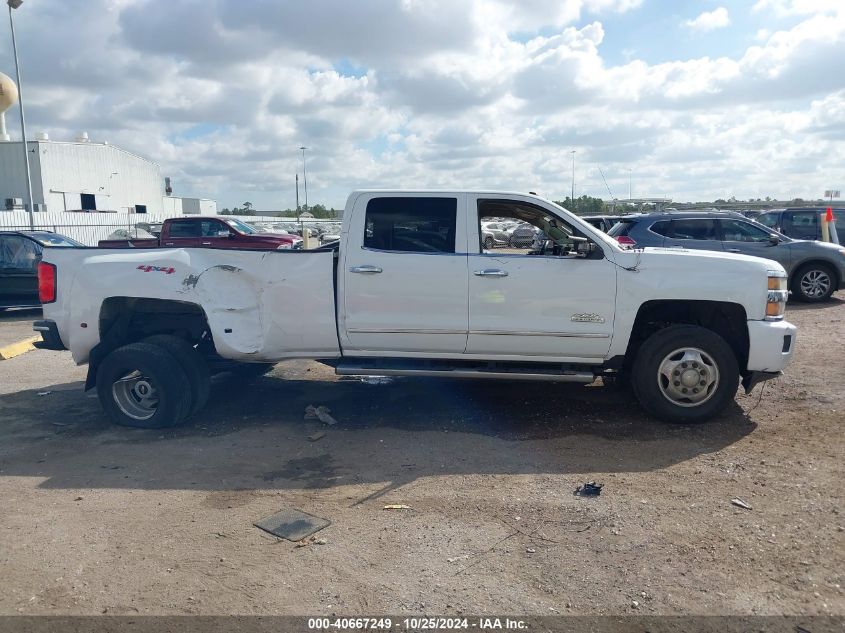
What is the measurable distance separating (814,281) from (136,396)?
12.4 meters

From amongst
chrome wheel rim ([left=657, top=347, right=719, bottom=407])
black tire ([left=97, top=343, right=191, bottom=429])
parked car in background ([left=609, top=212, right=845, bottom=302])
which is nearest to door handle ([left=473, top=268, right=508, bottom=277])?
chrome wheel rim ([left=657, top=347, right=719, bottom=407])

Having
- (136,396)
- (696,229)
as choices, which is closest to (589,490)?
(136,396)

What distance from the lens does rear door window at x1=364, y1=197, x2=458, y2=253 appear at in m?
5.96

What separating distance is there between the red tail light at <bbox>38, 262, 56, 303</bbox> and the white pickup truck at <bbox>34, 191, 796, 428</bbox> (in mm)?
13

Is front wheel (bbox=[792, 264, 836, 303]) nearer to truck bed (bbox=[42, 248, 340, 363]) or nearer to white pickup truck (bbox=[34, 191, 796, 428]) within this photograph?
white pickup truck (bbox=[34, 191, 796, 428])

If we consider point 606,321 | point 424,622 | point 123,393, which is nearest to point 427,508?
point 424,622

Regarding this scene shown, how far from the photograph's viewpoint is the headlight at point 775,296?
18.7ft

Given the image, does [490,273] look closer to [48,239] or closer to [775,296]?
[775,296]

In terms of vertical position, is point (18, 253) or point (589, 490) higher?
point (18, 253)

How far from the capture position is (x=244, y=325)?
6027mm

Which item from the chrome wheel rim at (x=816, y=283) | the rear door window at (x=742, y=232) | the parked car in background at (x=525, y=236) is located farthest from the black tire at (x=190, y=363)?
the chrome wheel rim at (x=816, y=283)

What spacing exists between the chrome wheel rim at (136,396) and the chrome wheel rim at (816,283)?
12.1m

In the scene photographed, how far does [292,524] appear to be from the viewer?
4.22m

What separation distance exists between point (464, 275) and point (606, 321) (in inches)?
50.5
